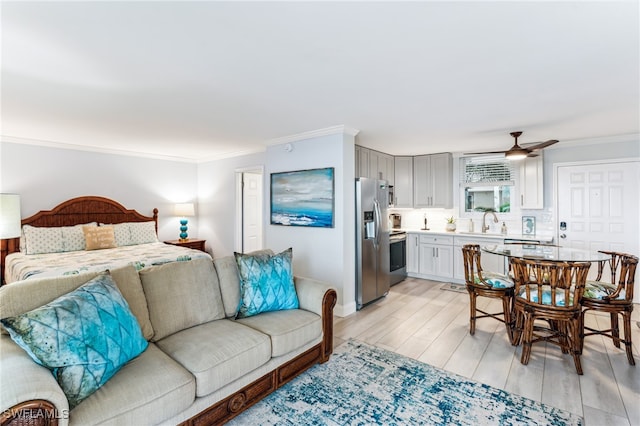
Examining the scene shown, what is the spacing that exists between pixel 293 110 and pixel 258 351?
7.44 feet

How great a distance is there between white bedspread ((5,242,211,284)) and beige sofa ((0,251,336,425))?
92 centimetres

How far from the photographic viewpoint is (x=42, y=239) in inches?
166

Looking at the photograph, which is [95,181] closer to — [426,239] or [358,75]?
[358,75]

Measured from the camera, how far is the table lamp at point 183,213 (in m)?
5.85

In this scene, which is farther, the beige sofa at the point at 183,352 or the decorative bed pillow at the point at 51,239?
the decorative bed pillow at the point at 51,239

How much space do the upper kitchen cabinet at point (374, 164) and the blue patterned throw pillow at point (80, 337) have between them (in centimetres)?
371

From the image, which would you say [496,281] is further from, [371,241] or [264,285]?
[264,285]

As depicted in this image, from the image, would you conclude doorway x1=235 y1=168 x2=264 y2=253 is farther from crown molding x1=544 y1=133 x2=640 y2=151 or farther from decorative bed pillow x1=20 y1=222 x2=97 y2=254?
crown molding x1=544 y1=133 x2=640 y2=151

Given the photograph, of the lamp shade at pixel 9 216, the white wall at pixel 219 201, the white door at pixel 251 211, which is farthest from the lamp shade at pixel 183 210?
the lamp shade at pixel 9 216

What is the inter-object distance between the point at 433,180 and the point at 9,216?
19.3ft

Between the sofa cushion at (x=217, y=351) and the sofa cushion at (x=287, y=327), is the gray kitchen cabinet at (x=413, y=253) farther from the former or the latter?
the sofa cushion at (x=217, y=351)

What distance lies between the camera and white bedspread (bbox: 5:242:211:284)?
10.6ft

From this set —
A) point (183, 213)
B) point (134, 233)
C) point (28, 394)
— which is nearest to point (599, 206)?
point (28, 394)

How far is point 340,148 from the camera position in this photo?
3.79m
